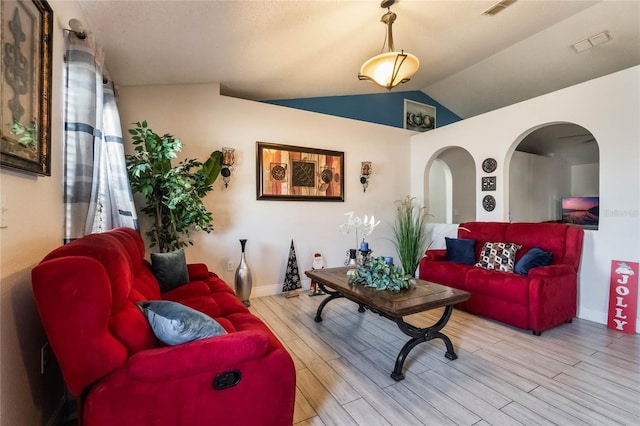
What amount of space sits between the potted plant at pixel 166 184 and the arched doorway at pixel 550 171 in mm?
5743

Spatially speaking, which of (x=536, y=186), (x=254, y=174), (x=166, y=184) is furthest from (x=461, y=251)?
(x=536, y=186)

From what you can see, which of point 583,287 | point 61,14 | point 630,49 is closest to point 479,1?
point 630,49

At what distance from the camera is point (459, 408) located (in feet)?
5.59

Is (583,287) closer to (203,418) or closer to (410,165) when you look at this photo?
(410,165)

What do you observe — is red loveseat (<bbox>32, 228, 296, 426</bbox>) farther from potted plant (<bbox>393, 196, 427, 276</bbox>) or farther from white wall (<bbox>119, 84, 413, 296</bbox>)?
potted plant (<bbox>393, 196, 427, 276</bbox>)

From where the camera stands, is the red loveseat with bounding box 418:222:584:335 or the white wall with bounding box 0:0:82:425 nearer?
the white wall with bounding box 0:0:82:425

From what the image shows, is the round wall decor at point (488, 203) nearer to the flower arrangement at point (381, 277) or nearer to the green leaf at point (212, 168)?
the flower arrangement at point (381, 277)

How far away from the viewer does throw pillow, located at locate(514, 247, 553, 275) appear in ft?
9.55

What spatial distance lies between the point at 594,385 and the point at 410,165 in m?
3.86

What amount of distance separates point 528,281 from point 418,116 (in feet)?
12.3

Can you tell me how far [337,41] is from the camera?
3045mm

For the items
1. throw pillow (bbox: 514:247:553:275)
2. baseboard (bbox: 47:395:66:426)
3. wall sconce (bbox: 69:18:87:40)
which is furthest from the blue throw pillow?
wall sconce (bbox: 69:18:87:40)

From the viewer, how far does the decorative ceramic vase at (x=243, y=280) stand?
11.5 ft

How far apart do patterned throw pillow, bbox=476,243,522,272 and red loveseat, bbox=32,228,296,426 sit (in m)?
2.80
